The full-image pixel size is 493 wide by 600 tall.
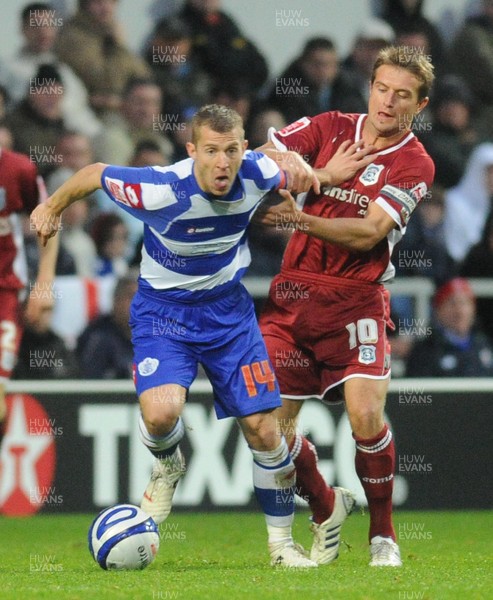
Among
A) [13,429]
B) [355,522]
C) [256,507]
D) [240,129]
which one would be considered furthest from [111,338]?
[240,129]

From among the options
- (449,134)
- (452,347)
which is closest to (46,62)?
(449,134)

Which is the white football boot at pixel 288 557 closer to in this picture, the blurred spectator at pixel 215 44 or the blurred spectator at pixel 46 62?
the blurred spectator at pixel 46 62

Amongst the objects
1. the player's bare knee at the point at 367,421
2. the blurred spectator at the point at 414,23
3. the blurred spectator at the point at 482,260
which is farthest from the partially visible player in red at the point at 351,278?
the blurred spectator at the point at 414,23

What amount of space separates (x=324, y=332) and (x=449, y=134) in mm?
5639

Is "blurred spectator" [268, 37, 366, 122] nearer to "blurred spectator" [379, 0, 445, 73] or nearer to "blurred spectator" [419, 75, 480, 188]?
"blurred spectator" [419, 75, 480, 188]

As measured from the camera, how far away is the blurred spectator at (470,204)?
11.3 m

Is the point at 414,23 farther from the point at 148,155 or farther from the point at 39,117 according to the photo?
the point at 39,117

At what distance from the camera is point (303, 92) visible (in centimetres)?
1152

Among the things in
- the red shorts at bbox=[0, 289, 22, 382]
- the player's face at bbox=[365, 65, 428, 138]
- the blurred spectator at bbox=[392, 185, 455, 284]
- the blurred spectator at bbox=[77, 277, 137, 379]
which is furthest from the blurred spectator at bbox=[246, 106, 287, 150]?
the player's face at bbox=[365, 65, 428, 138]

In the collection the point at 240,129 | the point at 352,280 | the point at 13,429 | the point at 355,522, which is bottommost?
the point at 355,522

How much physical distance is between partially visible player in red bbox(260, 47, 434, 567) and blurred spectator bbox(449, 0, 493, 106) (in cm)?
600

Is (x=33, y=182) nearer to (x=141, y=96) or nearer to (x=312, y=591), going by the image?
(x=141, y=96)

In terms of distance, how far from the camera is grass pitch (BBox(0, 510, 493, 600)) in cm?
516

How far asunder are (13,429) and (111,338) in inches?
41.5
